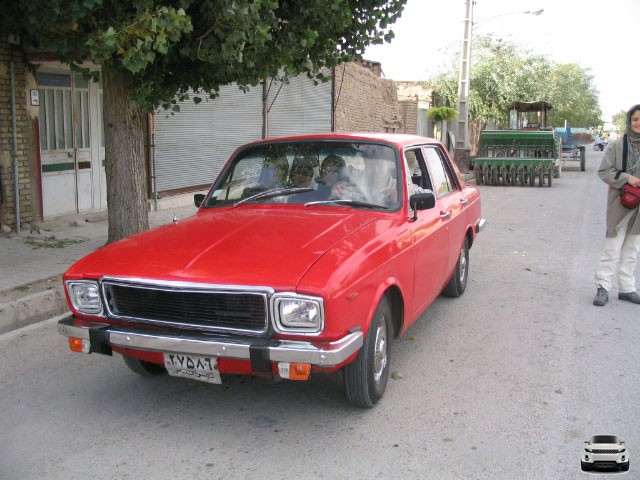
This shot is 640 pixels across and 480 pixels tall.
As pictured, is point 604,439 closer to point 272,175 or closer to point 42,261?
point 272,175

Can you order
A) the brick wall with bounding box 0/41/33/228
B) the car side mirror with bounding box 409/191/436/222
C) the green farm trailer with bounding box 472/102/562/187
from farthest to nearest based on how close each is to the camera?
1. the green farm trailer with bounding box 472/102/562/187
2. the brick wall with bounding box 0/41/33/228
3. the car side mirror with bounding box 409/191/436/222

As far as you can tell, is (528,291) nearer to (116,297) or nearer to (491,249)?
(491,249)

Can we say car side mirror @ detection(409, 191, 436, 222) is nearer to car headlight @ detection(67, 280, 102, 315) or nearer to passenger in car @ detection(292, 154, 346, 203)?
passenger in car @ detection(292, 154, 346, 203)

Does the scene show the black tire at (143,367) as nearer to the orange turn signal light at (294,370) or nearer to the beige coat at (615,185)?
the orange turn signal light at (294,370)

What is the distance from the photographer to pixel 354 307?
11.7 ft

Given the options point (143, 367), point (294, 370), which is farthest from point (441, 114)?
point (294, 370)

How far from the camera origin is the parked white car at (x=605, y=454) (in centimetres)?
341

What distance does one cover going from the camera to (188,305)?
359 cm

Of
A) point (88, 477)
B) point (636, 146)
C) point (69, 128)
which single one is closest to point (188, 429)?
point (88, 477)

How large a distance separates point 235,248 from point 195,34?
3.95 m

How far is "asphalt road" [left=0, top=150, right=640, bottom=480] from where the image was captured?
3.41 m

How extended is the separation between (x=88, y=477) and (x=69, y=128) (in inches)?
335

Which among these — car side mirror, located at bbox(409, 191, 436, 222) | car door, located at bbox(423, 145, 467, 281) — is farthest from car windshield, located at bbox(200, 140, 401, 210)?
car door, located at bbox(423, 145, 467, 281)

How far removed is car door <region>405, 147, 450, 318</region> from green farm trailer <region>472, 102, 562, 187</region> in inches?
603
